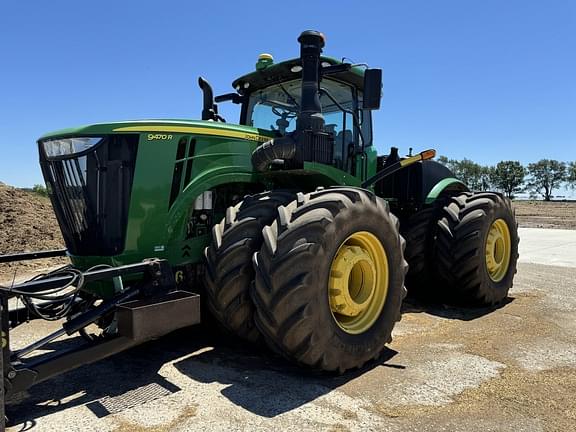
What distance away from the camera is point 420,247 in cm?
636

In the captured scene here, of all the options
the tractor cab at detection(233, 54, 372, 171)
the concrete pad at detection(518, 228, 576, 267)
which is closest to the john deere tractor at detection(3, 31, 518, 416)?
the tractor cab at detection(233, 54, 372, 171)

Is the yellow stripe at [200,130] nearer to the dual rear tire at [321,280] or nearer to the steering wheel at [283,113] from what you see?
Result: the steering wheel at [283,113]

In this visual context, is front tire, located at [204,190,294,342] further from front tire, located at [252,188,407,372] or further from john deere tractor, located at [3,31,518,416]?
front tire, located at [252,188,407,372]

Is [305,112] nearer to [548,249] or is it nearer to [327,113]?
[327,113]

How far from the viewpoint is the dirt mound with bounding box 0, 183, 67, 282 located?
9773 mm

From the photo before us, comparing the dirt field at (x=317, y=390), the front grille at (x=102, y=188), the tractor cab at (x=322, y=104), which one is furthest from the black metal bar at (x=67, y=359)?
the tractor cab at (x=322, y=104)

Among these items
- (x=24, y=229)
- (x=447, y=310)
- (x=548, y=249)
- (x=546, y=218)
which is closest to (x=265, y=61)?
(x=447, y=310)

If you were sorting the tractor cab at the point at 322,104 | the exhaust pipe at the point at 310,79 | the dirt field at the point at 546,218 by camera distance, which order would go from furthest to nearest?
the dirt field at the point at 546,218, the tractor cab at the point at 322,104, the exhaust pipe at the point at 310,79

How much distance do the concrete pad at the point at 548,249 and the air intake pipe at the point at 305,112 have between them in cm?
859

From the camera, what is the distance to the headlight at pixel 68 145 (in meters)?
3.84

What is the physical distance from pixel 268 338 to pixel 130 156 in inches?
70.8

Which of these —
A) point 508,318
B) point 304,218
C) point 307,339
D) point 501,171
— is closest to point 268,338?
point 307,339

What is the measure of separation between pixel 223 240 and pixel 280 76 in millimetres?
2526

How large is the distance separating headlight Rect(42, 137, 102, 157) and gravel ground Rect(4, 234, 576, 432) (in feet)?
5.83
